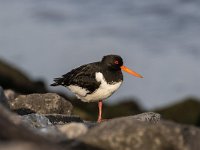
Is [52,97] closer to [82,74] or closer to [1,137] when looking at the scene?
[82,74]

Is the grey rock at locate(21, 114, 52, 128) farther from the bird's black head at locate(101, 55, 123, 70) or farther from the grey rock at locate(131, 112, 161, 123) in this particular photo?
the bird's black head at locate(101, 55, 123, 70)

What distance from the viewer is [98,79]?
2400 centimetres

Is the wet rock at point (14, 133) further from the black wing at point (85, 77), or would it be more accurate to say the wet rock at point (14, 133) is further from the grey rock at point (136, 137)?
the black wing at point (85, 77)

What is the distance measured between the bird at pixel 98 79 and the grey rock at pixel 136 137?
34.8 feet

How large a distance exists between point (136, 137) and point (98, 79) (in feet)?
36.7

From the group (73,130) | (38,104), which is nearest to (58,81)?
(38,104)

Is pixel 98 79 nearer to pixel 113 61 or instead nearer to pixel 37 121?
pixel 113 61

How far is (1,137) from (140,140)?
10.5ft

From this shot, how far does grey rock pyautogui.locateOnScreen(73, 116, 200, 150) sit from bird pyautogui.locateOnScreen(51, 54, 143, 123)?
418 inches

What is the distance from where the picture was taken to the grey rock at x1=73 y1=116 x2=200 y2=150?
1283 cm

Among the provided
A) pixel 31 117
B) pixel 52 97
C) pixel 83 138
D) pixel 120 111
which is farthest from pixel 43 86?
pixel 83 138

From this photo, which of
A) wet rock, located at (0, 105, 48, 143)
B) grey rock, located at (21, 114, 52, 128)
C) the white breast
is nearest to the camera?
wet rock, located at (0, 105, 48, 143)

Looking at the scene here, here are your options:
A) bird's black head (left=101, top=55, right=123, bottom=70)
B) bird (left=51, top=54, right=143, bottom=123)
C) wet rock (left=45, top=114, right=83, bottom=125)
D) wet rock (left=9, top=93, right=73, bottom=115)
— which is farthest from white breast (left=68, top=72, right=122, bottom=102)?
wet rock (left=9, top=93, right=73, bottom=115)

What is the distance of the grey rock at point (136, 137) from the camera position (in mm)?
12828
